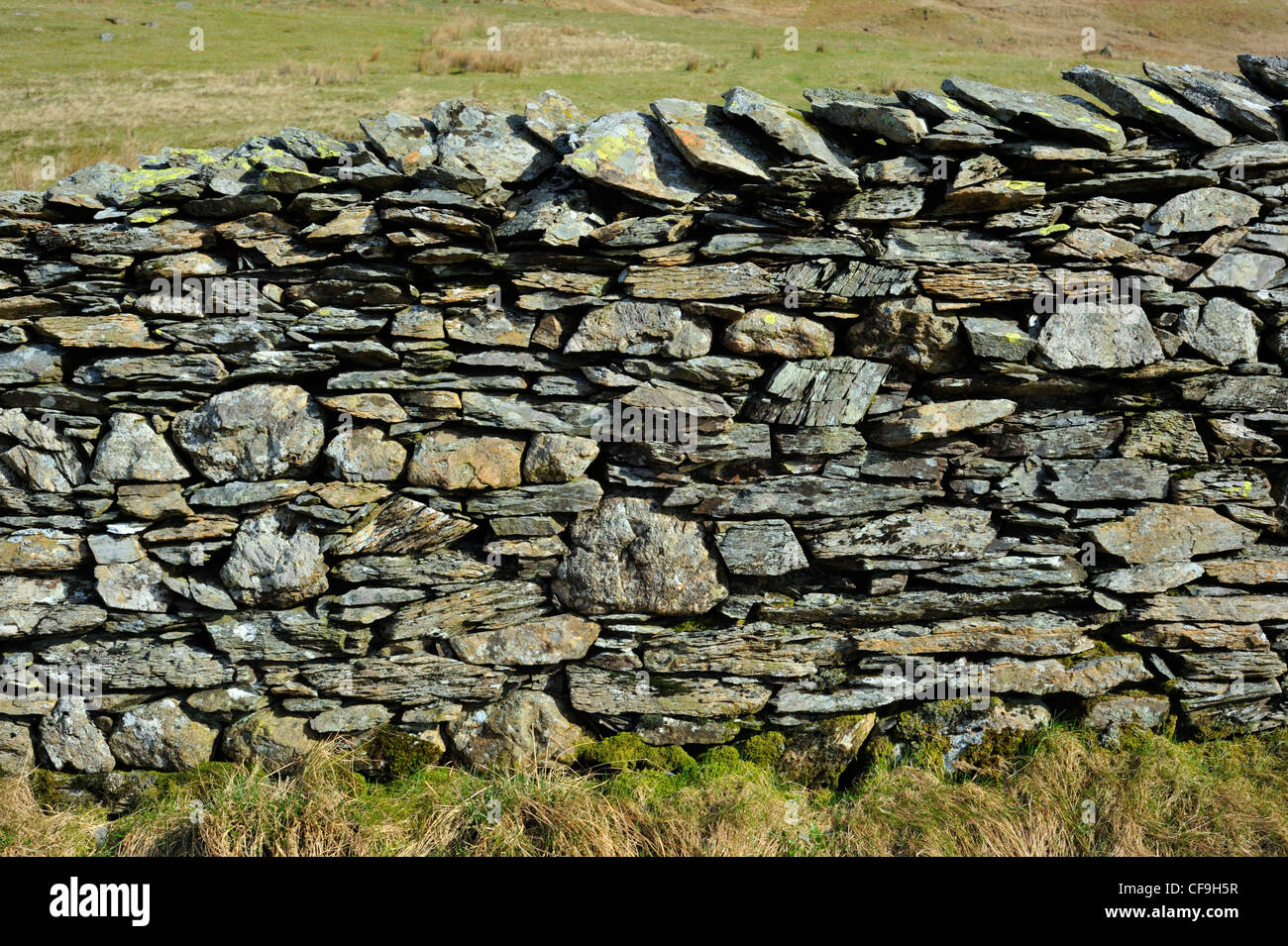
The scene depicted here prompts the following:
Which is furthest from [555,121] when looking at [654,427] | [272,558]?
[272,558]

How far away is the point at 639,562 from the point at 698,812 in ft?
5.99

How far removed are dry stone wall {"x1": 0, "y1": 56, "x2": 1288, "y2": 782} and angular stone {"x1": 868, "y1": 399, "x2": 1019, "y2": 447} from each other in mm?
26

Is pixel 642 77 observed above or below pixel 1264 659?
above

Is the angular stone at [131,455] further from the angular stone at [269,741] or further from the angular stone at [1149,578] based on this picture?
the angular stone at [1149,578]

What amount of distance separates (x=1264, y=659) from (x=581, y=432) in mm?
5782

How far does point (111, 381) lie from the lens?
17.8 ft

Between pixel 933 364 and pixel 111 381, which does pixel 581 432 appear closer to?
pixel 933 364

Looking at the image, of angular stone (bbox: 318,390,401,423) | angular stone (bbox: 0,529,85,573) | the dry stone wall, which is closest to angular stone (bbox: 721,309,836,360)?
the dry stone wall

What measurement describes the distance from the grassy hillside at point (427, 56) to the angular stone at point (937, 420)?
6.10 meters

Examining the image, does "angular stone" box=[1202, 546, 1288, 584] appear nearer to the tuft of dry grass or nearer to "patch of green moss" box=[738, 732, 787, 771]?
the tuft of dry grass

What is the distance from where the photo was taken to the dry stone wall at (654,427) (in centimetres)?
538

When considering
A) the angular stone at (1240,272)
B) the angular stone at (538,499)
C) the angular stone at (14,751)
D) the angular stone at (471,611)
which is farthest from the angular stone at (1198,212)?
the angular stone at (14,751)

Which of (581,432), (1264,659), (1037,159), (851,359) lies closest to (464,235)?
(581,432)

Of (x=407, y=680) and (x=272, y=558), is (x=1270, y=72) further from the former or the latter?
(x=272, y=558)
